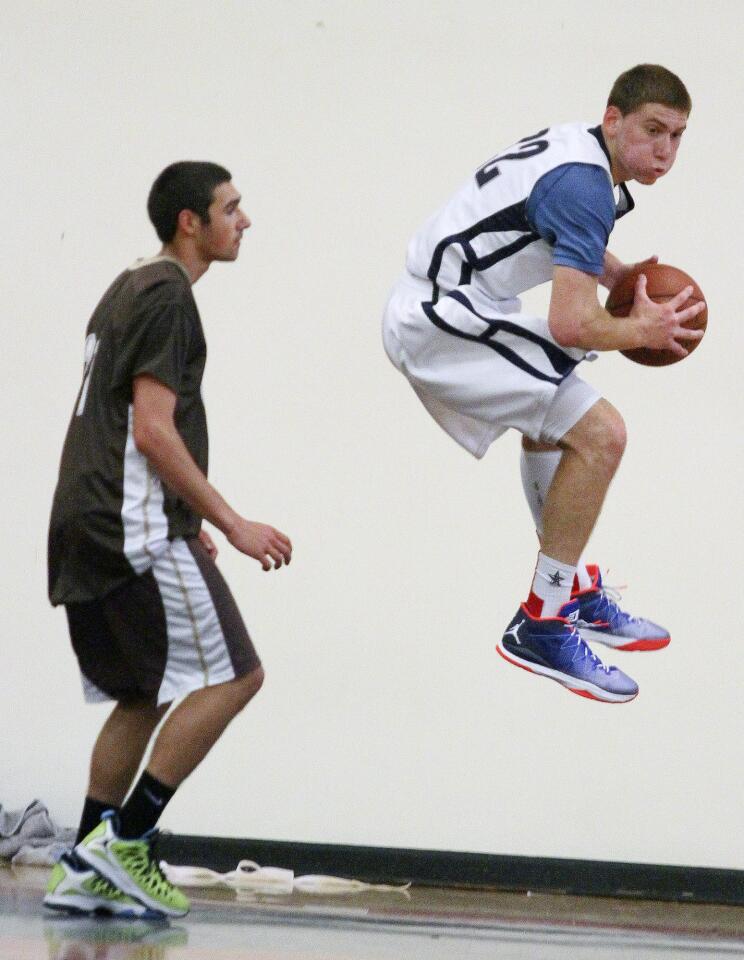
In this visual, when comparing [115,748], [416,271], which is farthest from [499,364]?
[115,748]

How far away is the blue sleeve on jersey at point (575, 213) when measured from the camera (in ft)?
9.57

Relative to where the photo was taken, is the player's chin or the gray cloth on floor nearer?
the player's chin

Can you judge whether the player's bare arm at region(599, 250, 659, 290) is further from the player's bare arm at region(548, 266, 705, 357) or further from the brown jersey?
the brown jersey

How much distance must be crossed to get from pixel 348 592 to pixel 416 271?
2.03 metres

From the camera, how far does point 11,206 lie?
5270mm

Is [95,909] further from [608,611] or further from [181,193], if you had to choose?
[181,193]

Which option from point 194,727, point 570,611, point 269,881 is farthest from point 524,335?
point 269,881

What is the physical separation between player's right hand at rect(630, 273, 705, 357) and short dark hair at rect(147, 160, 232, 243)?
1023 millimetres

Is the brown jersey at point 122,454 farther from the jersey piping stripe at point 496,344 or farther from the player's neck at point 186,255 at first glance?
the jersey piping stripe at point 496,344

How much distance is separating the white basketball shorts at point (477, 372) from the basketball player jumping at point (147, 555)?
0.48 meters

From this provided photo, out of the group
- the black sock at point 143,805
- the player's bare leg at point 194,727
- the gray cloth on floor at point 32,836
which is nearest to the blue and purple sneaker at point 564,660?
the player's bare leg at point 194,727

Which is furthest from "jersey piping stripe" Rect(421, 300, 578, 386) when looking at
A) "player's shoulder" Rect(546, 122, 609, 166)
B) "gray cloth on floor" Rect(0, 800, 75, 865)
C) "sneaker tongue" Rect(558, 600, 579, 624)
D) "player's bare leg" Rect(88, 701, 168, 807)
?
"gray cloth on floor" Rect(0, 800, 75, 865)

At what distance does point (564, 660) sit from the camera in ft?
10.4

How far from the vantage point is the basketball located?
314 cm
